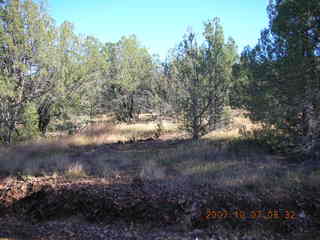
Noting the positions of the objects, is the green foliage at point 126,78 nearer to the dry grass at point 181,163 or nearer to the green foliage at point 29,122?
the green foliage at point 29,122

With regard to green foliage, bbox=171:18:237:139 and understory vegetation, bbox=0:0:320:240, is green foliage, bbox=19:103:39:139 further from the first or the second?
green foliage, bbox=171:18:237:139

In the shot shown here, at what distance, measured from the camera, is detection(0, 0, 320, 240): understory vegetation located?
4145 millimetres

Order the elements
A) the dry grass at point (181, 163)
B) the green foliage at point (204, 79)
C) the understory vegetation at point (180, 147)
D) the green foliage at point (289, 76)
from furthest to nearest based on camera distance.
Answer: the green foliage at point (204, 79), the green foliage at point (289, 76), the dry grass at point (181, 163), the understory vegetation at point (180, 147)

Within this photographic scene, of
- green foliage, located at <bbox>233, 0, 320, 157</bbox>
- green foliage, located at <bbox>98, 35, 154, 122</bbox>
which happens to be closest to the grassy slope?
green foliage, located at <bbox>233, 0, 320, 157</bbox>

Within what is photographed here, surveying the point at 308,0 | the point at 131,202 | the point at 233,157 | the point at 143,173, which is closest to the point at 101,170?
the point at 143,173

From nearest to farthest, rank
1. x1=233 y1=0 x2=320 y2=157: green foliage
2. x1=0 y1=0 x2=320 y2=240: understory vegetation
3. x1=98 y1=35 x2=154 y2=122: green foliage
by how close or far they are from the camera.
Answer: x1=0 y1=0 x2=320 y2=240: understory vegetation, x1=233 y1=0 x2=320 y2=157: green foliage, x1=98 y1=35 x2=154 y2=122: green foliage

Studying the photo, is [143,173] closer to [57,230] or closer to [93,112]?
[57,230]

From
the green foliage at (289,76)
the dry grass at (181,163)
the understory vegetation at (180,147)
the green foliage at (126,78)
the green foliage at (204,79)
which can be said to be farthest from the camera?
the green foliage at (126,78)

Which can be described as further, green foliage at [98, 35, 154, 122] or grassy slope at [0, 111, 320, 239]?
green foliage at [98, 35, 154, 122]

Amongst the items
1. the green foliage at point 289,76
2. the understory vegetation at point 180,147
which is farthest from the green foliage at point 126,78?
the green foliage at point 289,76

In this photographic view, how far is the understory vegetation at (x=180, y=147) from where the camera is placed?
4145mm

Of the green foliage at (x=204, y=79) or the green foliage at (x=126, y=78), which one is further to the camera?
the green foliage at (x=126, y=78)

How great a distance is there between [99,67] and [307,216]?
38.6ft

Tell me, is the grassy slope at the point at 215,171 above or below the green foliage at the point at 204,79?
below
